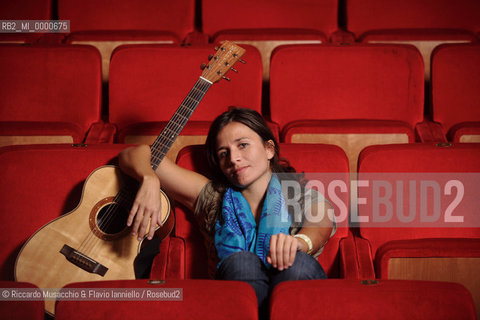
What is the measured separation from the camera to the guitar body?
0.37m

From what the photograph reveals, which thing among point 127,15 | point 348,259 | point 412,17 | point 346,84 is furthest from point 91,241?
point 412,17

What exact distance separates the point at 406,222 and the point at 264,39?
348 millimetres

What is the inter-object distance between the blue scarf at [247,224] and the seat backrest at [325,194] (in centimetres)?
3

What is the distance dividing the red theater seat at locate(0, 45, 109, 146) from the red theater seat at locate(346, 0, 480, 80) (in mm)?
382

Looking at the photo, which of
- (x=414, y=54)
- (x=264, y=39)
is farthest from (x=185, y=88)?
(x=414, y=54)

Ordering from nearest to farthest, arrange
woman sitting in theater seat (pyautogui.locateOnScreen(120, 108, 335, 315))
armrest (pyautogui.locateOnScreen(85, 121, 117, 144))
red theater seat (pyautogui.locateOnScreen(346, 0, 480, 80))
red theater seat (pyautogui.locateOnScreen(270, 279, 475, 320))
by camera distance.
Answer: red theater seat (pyautogui.locateOnScreen(270, 279, 475, 320)) < woman sitting in theater seat (pyautogui.locateOnScreen(120, 108, 335, 315)) < armrest (pyautogui.locateOnScreen(85, 121, 117, 144)) < red theater seat (pyautogui.locateOnScreen(346, 0, 480, 80))

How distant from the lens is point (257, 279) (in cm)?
35

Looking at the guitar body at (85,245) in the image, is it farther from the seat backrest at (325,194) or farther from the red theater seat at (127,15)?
the red theater seat at (127,15)

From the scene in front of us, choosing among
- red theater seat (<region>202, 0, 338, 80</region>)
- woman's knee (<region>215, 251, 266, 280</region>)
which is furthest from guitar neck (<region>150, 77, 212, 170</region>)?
red theater seat (<region>202, 0, 338, 80</region>)

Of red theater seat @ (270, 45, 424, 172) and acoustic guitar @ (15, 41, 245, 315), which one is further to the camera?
red theater seat @ (270, 45, 424, 172)

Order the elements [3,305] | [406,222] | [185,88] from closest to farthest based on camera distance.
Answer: [3,305], [406,222], [185,88]

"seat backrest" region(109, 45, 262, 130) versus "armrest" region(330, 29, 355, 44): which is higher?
"armrest" region(330, 29, 355, 44)

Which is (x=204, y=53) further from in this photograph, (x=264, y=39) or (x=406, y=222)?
(x=406, y=222)

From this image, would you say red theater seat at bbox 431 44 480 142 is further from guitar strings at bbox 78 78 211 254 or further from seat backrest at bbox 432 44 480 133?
guitar strings at bbox 78 78 211 254
